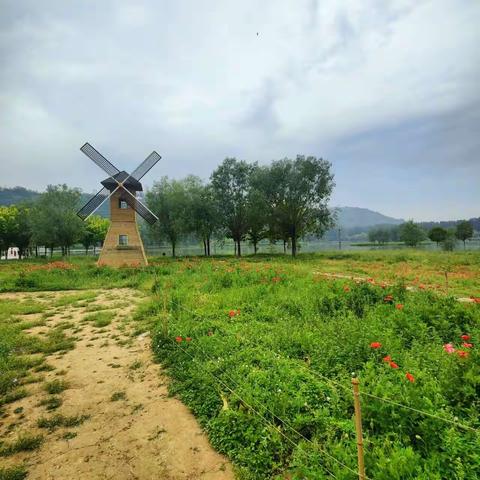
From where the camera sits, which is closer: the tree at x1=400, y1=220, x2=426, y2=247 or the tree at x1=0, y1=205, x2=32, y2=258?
the tree at x1=0, y1=205, x2=32, y2=258

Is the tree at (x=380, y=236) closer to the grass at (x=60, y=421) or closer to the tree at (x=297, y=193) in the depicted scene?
the tree at (x=297, y=193)

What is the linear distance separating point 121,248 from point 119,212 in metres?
3.45

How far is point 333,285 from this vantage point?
33.5 feet

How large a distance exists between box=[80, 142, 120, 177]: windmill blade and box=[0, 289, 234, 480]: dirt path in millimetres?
25222

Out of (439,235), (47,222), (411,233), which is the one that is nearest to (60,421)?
(47,222)

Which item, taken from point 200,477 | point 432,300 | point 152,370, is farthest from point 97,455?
point 432,300

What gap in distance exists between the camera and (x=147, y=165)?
31.1 meters

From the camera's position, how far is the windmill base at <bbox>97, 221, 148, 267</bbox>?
26891mm

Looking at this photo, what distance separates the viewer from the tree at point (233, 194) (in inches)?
1668

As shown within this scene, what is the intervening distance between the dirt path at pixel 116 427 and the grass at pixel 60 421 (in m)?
0.08

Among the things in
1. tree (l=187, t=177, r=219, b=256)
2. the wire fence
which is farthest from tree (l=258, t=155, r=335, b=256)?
the wire fence

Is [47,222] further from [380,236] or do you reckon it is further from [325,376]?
[380,236]

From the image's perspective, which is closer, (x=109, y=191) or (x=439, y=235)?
(x=109, y=191)

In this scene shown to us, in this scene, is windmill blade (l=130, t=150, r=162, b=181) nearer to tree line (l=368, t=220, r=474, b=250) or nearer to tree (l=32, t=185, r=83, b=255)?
tree (l=32, t=185, r=83, b=255)
